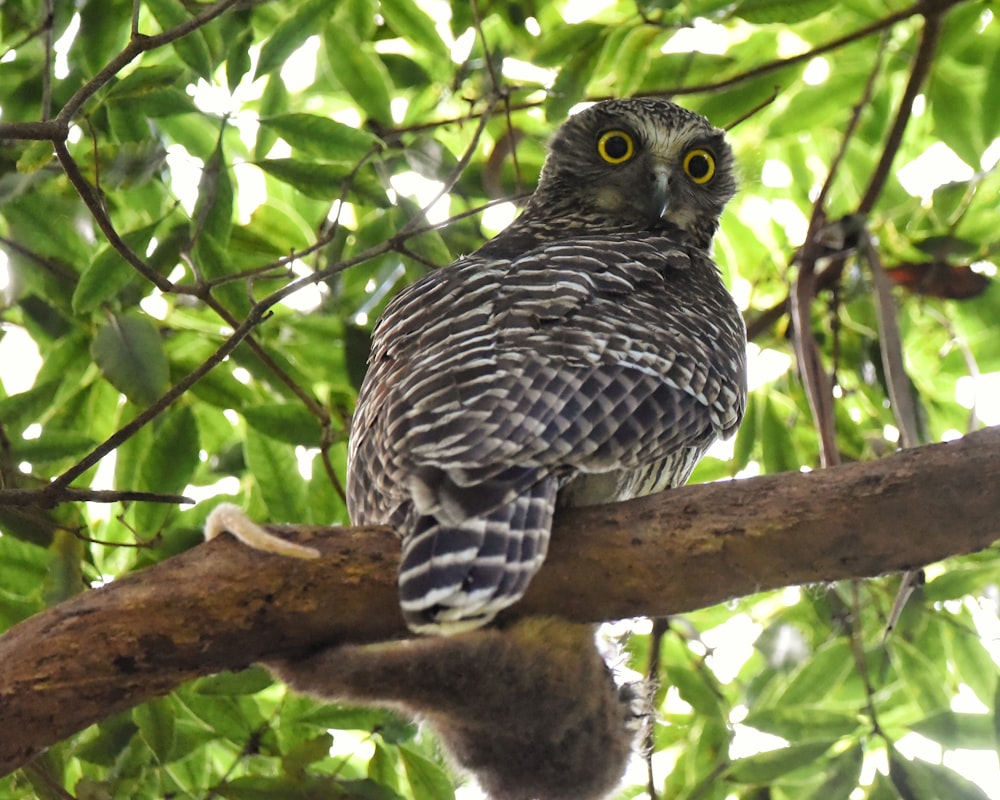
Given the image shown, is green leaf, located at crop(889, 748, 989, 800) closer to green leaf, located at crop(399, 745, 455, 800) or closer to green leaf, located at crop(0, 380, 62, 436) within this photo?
green leaf, located at crop(399, 745, 455, 800)

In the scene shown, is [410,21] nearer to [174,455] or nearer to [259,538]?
[174,455]

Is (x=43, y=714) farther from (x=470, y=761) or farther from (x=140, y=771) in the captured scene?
(x=140, y=771)

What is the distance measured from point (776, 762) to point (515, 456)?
1476mm

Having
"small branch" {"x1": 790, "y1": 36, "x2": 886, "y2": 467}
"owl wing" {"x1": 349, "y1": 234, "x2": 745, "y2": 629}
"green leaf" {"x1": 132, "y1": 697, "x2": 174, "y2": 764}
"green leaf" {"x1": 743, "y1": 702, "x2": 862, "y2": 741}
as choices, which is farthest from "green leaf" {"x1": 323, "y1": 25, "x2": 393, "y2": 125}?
"green leaf" {"x1": 743, "y1": 702, "x2": 862, "y2": 741}

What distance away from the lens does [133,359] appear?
2.97m

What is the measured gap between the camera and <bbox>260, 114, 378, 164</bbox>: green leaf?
3203 mm

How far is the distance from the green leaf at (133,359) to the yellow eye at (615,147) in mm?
1783

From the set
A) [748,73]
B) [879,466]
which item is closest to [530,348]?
[879,466]

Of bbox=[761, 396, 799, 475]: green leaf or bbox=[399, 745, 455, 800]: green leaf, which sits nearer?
bbox=[399, 745, 455, 800]: green leaf

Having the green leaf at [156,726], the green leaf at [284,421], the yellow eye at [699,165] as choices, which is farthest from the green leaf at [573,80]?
the green leaf at [156,726]

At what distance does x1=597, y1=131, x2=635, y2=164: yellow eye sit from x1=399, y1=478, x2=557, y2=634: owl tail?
2.37 metres

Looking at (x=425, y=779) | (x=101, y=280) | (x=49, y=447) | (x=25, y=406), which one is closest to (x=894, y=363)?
(x=425, y=779)

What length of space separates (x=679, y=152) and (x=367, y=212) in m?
1.08

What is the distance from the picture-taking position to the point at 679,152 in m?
4.01
